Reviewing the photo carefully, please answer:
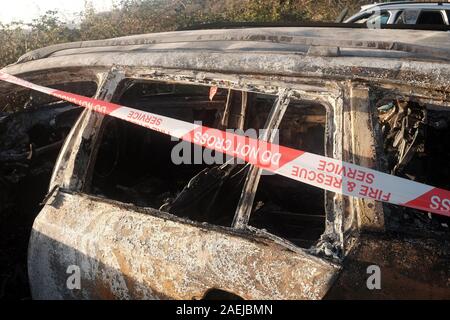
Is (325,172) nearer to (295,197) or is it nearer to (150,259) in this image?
(150,259)

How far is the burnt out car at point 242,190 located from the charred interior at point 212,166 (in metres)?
0.02

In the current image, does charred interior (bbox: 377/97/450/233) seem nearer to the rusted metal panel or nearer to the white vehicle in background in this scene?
the rusted metal panel

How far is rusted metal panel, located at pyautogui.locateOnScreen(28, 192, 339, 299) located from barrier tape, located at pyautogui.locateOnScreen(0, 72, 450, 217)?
0.30m

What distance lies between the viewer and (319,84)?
1.82 m

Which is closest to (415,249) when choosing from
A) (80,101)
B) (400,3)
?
(80,101)

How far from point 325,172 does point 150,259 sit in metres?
0.80

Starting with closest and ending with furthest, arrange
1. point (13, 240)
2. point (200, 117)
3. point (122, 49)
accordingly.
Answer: point (122, 49) < point (13, 240) < point (200, 117)

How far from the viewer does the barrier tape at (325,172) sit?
154cm

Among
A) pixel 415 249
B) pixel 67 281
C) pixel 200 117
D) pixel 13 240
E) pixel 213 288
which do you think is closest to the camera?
pixel 415 249

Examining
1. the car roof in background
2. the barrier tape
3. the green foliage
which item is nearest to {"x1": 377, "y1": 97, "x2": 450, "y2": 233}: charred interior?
the car roof in background

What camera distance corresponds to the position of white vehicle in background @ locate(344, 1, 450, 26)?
7.05 m

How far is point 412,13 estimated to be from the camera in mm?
7152

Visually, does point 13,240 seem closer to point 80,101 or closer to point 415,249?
point 80,101
